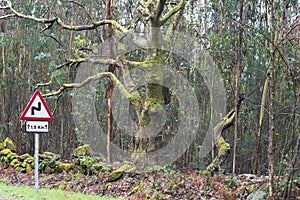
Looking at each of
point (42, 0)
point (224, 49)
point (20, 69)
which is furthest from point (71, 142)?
point (224, 49)

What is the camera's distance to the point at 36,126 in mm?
9414

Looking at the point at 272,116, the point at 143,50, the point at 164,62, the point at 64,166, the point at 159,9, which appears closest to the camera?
the point at 272,116

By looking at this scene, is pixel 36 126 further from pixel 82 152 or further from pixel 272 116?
pixel 82 152

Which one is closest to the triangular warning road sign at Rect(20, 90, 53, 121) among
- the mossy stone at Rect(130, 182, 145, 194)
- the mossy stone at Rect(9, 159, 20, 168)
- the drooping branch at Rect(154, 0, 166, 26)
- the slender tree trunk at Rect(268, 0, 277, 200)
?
the mossy stone at Rect(130, 182, 145, 194)

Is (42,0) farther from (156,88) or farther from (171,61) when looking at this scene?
(156,88)

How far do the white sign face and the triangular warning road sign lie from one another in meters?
0.09

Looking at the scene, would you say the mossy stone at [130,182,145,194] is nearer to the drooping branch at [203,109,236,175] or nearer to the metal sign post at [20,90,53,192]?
the drooping branch at [203,109,236,175]

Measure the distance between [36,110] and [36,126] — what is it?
0.38 m

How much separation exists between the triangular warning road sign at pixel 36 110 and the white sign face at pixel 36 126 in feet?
0.31

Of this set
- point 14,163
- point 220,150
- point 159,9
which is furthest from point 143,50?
point 14,163

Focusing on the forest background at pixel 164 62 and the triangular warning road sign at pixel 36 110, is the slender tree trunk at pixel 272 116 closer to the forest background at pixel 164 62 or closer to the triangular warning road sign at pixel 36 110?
the forest background at pixel 164 62

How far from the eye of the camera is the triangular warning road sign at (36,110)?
9375mm

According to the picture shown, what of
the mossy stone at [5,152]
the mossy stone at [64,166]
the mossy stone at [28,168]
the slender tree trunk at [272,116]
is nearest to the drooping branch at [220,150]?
the slender tree trunk at [272,116]

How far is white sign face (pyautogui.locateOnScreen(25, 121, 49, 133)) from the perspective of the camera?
930cm
